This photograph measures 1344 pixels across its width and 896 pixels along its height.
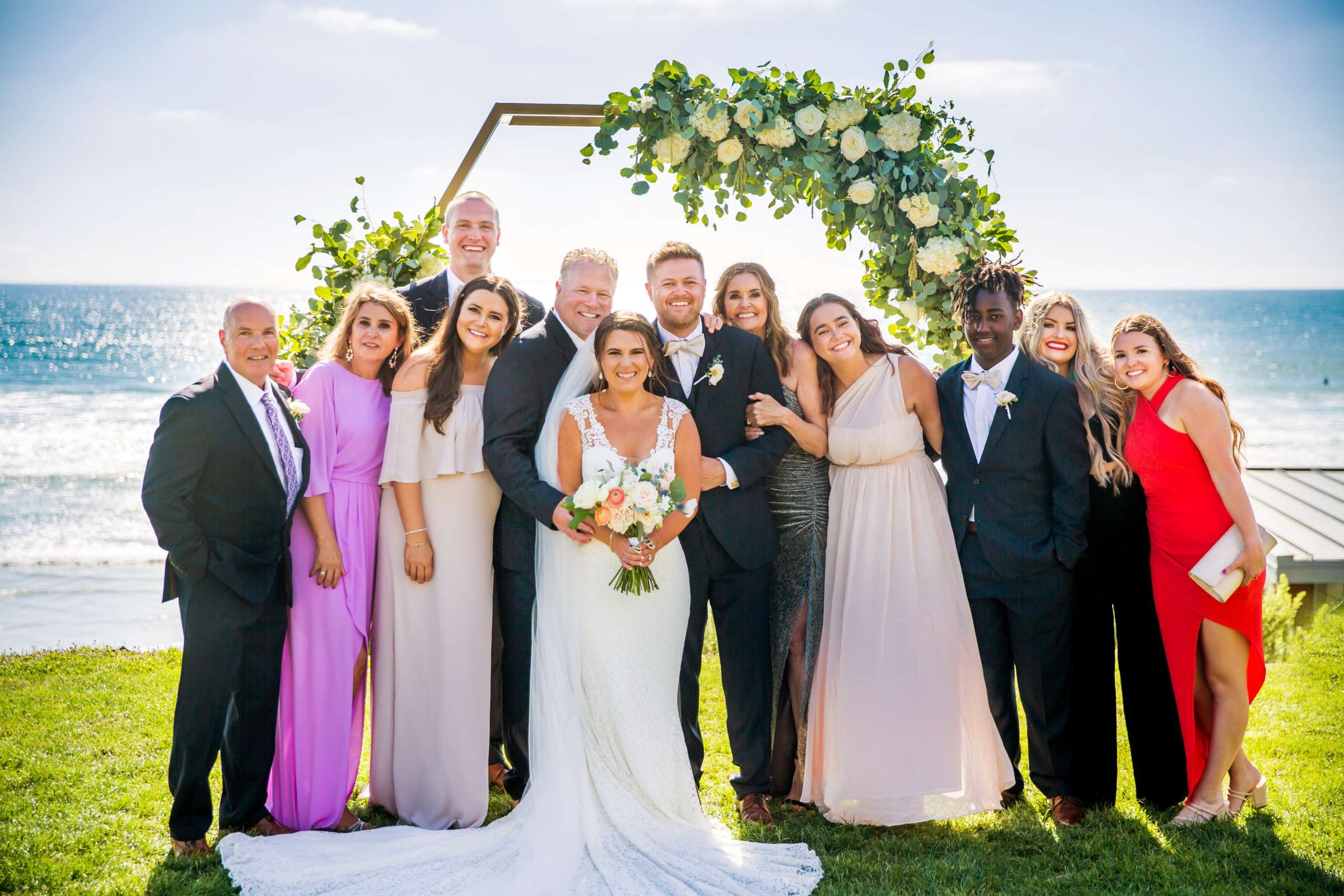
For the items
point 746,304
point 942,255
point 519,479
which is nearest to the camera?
point 519,479

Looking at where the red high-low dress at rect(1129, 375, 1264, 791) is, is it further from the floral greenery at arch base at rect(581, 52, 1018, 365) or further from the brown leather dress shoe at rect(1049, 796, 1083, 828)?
the floral greenery at arch base at rect(581, 52, 1018, 365)

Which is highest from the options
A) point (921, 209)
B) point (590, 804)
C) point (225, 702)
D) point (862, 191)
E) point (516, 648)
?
point (862, 191)

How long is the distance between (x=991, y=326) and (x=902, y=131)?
4.42ft

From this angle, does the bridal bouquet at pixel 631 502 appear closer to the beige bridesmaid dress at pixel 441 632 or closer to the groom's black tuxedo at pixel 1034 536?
the beige bridesmaid dress at pixel 441 632

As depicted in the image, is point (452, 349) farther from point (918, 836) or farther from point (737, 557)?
point (918, 836)

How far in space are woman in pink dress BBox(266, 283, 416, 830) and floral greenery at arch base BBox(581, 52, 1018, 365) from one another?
190cm

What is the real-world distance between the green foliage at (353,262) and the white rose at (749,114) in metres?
1.94

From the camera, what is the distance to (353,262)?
5953mm

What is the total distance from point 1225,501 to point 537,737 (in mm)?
3261

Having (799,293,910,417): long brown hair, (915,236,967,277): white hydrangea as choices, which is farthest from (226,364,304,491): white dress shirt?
(915,236,967,277): white hydrangea

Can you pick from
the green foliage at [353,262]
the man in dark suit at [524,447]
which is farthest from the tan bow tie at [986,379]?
the green foliage at [353,262]

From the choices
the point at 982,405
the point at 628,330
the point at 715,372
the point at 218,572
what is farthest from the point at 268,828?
the point at 982,405

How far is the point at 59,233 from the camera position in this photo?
50.8 m

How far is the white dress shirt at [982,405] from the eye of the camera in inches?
187
